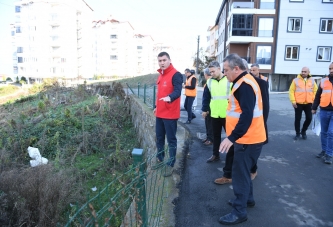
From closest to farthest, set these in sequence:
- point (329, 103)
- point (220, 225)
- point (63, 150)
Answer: point (220, 225) → point (329, 103) → point (63, 150)

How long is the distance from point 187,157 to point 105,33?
249 ft

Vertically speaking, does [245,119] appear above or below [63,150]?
above

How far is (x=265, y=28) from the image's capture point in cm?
3228

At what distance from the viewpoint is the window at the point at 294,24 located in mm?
31859

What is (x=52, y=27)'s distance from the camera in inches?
2301

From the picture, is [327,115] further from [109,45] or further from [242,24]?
[109,45]

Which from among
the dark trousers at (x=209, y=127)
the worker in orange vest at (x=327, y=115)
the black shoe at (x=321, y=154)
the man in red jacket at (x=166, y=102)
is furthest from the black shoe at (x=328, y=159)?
the man in red jacket at (x=166, y=102)

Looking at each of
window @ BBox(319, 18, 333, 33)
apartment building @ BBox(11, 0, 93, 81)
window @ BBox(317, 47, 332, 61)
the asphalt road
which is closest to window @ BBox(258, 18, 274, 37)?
window @ BBox(319, 18, 333, 33)

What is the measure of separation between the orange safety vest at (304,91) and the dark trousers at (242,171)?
4283 millimetres

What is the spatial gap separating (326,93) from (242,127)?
340 cm

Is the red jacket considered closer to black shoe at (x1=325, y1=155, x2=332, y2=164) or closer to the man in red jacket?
the man in red jacket

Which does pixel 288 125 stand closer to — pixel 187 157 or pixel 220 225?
pixel 187 157

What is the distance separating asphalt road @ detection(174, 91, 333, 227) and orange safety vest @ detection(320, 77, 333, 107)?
114cm

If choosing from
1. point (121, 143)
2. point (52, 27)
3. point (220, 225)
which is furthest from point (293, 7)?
point (52, 27)
